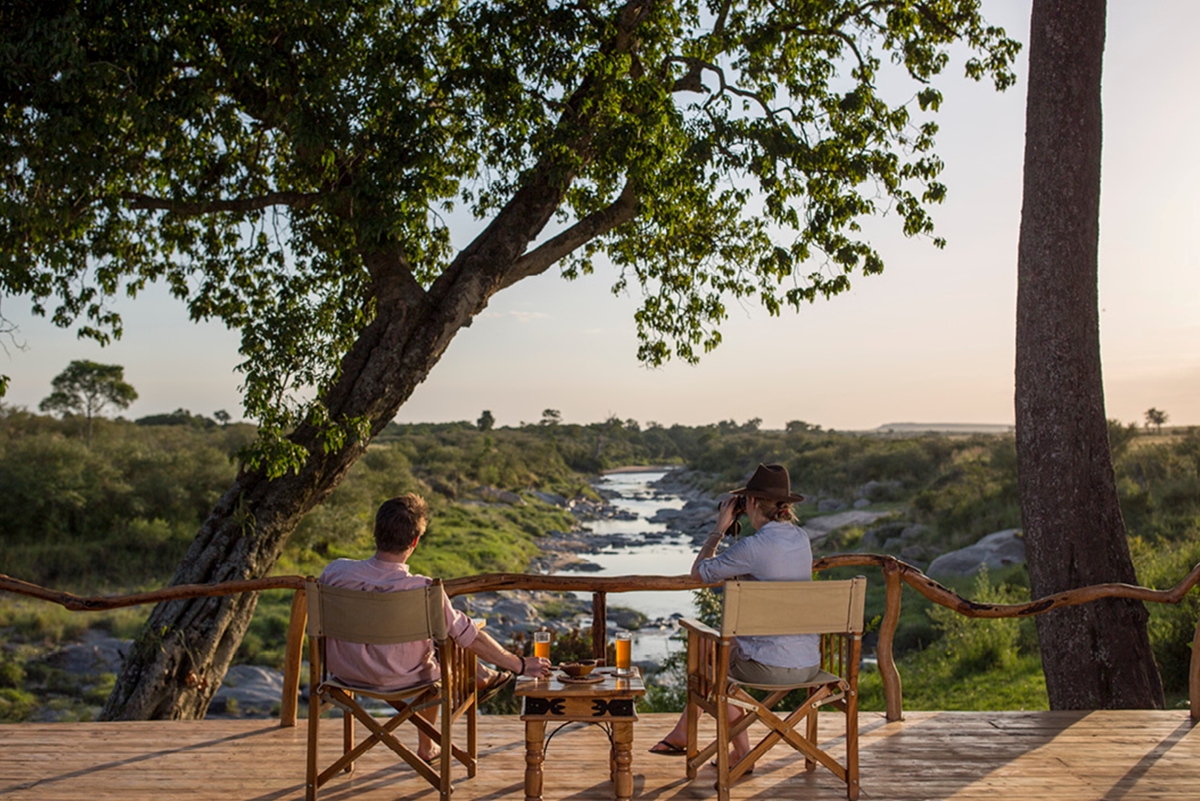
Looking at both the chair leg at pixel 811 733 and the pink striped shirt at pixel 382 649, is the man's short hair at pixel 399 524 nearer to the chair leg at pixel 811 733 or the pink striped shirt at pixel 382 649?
the pink striped shirt at pixel 382 649

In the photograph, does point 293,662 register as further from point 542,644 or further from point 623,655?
point 623,655

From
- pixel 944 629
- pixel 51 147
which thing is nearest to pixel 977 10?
pixel 51 147

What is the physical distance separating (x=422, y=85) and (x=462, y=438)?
187ft

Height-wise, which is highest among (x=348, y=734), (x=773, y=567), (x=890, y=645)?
(x=773, y=567)

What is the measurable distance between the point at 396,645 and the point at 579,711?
0.74 metres

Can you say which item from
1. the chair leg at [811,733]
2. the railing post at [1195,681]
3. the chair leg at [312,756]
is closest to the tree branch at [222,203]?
the chair leg at [312,756]

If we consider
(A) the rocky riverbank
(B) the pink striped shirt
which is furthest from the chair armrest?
(A) the rocky riverbank

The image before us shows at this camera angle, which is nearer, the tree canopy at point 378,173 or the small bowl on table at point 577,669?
the small bowl on table at point 577,669

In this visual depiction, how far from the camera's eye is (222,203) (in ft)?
25.3

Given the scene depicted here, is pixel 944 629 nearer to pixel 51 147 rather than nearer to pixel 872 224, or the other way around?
pixel 872 224

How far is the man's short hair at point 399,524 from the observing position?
365cm

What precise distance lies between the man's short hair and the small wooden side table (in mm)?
678

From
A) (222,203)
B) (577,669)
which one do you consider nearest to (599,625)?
(577,669)

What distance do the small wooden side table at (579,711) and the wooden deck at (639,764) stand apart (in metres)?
0.24
